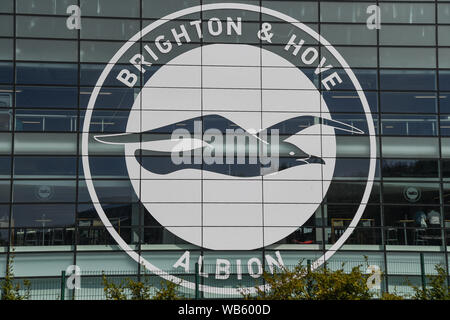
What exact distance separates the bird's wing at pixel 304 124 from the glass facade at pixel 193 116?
156mm

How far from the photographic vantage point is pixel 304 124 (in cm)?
2812

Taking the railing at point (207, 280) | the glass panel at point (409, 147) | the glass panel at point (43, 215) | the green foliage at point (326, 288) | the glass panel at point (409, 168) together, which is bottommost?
the railing at point (207, 280)

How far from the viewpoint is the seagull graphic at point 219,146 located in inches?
1083

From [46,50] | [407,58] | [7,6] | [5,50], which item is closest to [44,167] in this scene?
[46,50]

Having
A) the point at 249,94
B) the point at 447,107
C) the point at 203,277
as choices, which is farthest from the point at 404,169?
the point at 203,277

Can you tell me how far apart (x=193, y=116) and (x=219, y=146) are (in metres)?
1.61

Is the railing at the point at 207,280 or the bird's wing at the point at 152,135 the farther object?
the bird's wing at the point at 152,135

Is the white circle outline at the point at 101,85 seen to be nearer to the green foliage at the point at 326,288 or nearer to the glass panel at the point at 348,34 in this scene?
the glass panel at the point at 348,34

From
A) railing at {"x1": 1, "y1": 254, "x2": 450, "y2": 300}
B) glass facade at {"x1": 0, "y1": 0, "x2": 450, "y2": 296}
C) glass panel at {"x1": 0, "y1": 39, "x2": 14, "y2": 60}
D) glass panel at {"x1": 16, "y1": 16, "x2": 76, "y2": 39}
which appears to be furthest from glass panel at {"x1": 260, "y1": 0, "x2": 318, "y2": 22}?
glass panel at {"x1": 0, "y1": 39, "x2": 14, "y2": 60}

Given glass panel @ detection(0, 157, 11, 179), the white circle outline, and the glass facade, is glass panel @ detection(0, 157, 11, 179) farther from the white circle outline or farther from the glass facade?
the white circle outline

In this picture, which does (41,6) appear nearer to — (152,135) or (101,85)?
(101,85)

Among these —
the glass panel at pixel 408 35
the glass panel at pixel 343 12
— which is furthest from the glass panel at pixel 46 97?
the glass panel at pixel 408 35

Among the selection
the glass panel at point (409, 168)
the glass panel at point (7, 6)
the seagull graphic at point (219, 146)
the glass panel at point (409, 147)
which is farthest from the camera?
the glass panel at point (409, 147)
